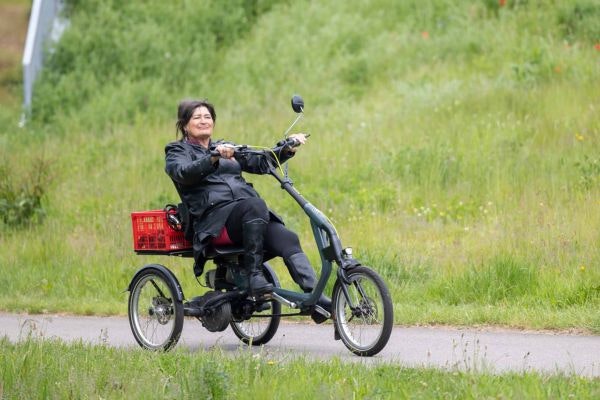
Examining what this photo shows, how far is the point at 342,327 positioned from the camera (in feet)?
26.5

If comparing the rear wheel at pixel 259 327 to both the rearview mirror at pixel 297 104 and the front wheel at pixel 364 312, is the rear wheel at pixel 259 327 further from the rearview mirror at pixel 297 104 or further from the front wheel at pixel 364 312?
the rearview mirror at pixel 297 104

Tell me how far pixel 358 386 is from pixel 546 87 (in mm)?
10557

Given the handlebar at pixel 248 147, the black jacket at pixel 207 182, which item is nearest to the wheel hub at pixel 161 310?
the black jacket at pixel 207 182

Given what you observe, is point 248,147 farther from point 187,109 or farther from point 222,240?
point 187,109

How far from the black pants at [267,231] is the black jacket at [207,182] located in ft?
0.25

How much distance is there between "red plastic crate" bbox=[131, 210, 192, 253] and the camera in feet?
28.8

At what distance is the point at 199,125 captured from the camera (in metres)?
8.91

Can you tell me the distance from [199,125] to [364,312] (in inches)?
80.7

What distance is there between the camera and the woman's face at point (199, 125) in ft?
29.2

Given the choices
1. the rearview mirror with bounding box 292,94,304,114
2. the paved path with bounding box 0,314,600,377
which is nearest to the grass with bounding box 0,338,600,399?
the paved path with bounding box 0,314,600,377

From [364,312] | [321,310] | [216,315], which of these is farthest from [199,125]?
[364,312]

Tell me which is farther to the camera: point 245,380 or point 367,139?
point 367,139

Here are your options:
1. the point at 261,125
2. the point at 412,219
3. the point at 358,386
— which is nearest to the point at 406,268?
the point at 412,219

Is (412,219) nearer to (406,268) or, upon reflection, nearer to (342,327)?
(406,268)
